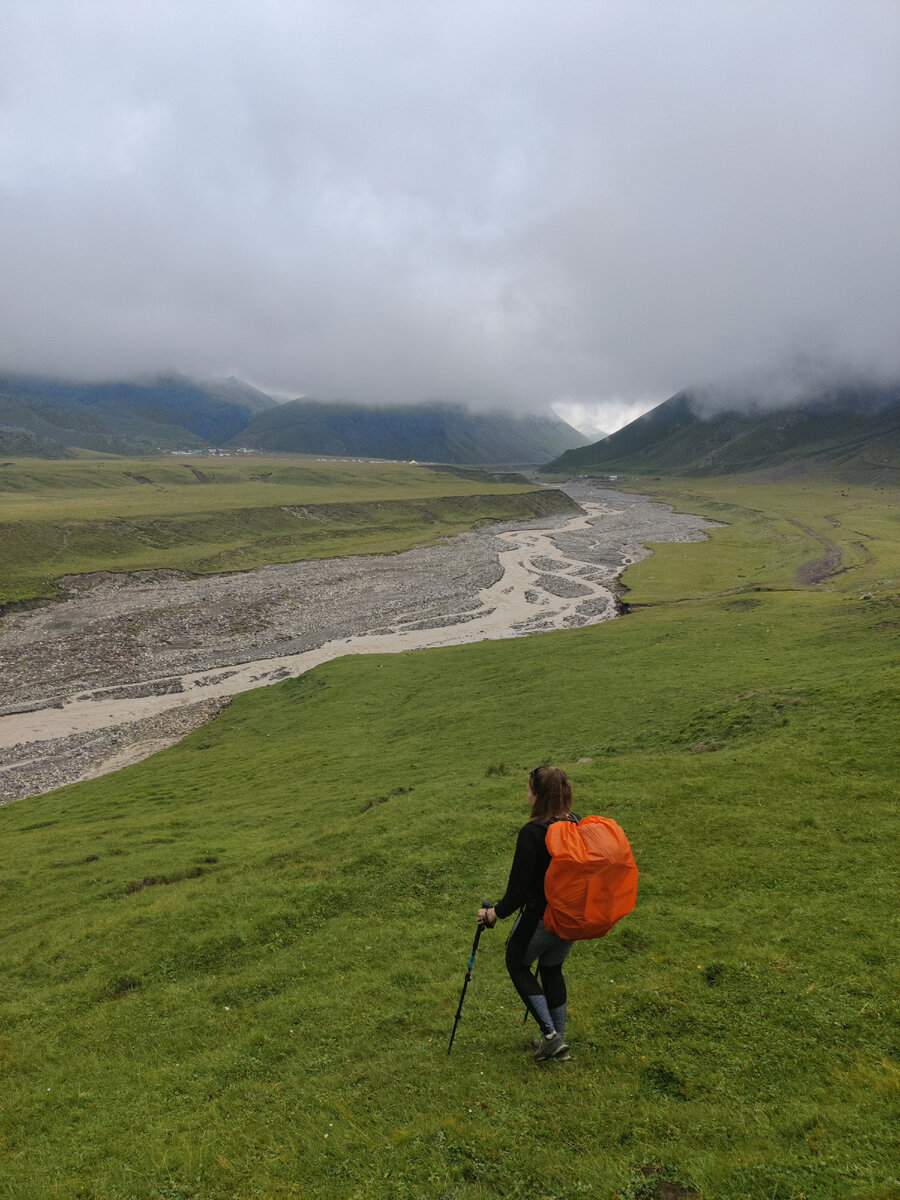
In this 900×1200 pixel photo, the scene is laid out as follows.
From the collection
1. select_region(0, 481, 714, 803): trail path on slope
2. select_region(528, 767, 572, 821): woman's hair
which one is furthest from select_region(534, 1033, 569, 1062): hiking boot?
select_region(0, 481, 714, 803): trail path on slope

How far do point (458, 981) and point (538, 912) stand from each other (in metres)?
5.93

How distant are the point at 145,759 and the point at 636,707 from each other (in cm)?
3351

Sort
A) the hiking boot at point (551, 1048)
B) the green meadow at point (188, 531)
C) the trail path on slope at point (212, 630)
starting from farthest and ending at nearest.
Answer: the green meadow at point (188, 531) < the trail path on slope at point (212, 630) < the hiking boot at point (551, 1048)

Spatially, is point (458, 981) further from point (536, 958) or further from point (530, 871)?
point (530, 871)

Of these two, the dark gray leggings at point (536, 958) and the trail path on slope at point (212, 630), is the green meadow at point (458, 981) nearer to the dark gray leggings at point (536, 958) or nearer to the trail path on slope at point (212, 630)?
the dark gray leggings at point (536, 958)

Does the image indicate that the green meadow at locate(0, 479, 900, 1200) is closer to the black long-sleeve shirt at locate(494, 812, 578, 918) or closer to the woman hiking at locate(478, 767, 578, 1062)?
the woman hiking at locate(478, 767, 578, 1062)

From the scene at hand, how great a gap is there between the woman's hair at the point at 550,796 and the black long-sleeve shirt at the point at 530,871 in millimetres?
202

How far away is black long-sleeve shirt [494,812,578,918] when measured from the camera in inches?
358

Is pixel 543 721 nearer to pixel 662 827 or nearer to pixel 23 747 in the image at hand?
pixel 662 827

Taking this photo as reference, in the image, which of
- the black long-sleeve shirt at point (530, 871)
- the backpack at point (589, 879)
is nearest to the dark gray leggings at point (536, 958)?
the black long-sleeve shirt at point (530, 871)

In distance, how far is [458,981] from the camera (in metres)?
13.8

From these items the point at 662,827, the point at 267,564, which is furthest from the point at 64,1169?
the point at 267,564

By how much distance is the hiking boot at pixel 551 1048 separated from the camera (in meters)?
10.3

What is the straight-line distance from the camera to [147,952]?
17141mm
